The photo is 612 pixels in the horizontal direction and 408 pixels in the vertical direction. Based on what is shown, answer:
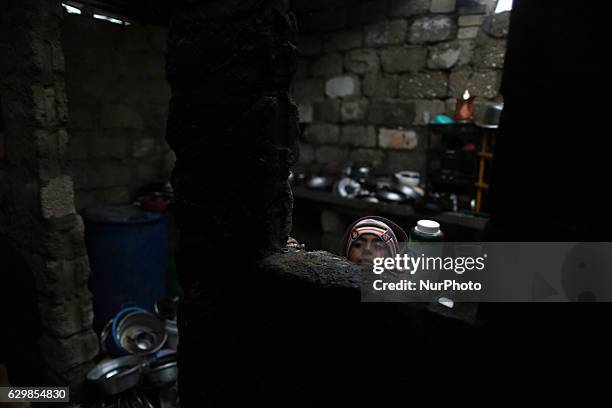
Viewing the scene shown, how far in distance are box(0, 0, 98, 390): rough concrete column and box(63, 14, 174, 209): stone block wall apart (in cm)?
80

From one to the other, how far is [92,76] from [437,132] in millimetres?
3033

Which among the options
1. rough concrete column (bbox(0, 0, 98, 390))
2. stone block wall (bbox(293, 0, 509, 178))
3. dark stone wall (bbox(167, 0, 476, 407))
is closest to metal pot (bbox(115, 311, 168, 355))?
rough concrete column (bbox(0, 0, 98, 390))

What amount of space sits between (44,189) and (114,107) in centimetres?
133

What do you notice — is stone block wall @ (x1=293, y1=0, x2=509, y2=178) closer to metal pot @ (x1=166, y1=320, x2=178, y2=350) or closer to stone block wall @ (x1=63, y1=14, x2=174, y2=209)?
stone block wall @ (x1=63, y1=14, x2=174, y2=209)

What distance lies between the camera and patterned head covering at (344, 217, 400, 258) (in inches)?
56.1

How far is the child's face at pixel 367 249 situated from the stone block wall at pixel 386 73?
9.65ft

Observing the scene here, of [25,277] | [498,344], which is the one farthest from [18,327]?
[498,344]

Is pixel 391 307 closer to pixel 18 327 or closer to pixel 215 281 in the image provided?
pixel 215 281

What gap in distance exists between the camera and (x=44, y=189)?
7.32 feet

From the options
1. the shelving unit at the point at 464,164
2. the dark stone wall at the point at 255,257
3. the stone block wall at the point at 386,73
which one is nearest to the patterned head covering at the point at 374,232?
the dark stone wall at the point at 255,257

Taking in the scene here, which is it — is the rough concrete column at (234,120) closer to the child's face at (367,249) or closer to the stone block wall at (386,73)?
the child's face at (367,249)

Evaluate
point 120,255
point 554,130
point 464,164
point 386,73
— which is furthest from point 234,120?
point 386,73

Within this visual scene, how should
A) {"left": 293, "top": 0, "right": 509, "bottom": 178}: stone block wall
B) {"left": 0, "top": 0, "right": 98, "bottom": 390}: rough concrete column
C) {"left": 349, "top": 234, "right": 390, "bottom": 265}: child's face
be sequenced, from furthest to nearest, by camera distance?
{"left": 293, "top": 0, "right": 509, "bottom": 178}: stone block wall
{"left": 0, "top": 0, "right": 98, "bottom": 390}: rough concrete column
{"left": 349, "top": 234, "right": 390, "bottom": 265}: child's face

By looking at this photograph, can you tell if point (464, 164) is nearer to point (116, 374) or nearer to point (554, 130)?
point (554, 130)
